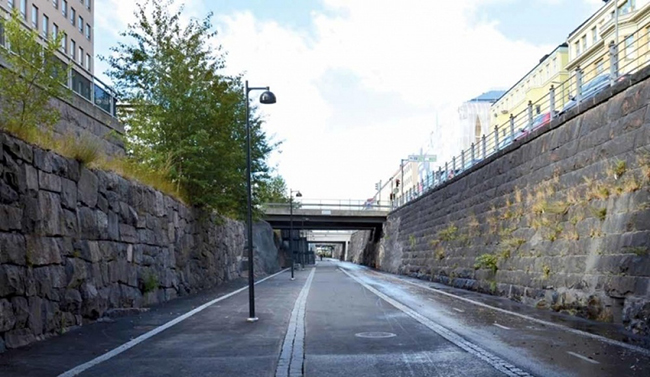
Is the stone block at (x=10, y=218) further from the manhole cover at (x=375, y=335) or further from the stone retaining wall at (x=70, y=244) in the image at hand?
the manhole cover at (x=375, y=335)

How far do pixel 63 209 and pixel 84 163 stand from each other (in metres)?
1.46

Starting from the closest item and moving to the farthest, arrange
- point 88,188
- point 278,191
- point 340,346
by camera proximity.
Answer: point 340,346 < point 88,188 < point 278,191

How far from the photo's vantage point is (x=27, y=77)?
12.4 m

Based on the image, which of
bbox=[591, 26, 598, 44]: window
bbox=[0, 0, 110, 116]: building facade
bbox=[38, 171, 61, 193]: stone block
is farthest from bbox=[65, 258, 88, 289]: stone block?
bbox=[591, 26, 598, 44]: window

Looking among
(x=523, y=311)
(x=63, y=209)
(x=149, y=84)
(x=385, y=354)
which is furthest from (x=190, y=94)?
(x=385, y=354)

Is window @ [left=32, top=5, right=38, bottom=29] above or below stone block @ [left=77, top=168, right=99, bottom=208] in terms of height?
above

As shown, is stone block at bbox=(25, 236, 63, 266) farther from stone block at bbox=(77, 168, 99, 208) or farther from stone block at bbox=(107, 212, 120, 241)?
stone block at bbox=(107, 212, 120, 241)

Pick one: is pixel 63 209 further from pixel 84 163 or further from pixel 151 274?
pixel 151 274

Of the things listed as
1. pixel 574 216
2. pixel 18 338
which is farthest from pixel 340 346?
pixel 574 216

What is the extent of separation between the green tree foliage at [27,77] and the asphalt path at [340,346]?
453 cm

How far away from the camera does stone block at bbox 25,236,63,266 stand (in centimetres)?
976

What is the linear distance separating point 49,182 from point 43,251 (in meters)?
1.27

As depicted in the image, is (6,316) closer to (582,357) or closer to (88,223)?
(88,223)

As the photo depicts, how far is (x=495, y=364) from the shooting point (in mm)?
7688
